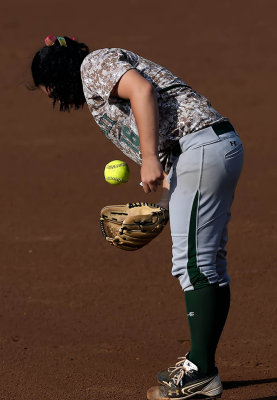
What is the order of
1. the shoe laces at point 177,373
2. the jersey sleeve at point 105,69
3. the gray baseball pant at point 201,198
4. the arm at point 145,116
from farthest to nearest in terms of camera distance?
1. the shoe laces at point 177,373
2. the gray baseball pant at point 201,198
3. the jersey sleeve at point 105,69
4. the arm at point 145,116

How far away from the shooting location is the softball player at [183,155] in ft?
11.5

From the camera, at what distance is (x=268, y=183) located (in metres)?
7.44

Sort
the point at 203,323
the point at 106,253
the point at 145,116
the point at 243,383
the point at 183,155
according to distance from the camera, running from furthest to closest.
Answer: the point at 106,253 → the point at 243,383 → the point at 203,323 → the point at 183,155 → the point at 145,116

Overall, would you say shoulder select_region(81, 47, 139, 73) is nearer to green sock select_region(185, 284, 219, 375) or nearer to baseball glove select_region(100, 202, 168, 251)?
baseball glove select_region(100, 202, 168, 251)

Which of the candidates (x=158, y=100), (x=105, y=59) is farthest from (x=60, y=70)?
(x=158, y=100)

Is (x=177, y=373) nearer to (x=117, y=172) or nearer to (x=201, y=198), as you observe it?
Result: (x=201, y=198)

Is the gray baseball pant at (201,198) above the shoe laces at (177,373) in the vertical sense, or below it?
above

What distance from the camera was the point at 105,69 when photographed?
3.45 m

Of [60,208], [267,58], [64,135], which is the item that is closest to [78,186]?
[60,208]

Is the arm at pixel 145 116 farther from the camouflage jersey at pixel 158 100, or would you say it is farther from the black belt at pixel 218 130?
the black belt at pixel 218 130

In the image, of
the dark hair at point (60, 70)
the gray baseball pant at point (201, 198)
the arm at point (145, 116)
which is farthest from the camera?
the dark hair at point (60, 70)

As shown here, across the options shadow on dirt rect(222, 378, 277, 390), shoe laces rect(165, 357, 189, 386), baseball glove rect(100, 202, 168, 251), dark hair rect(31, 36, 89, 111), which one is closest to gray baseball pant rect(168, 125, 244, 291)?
baseball glove rect(100, 202, 168, 251)

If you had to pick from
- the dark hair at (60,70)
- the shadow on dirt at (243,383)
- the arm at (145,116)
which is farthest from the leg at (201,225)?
the dark hair at (60,70)

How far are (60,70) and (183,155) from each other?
26.9 inches
